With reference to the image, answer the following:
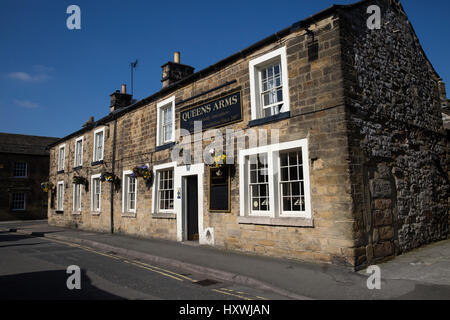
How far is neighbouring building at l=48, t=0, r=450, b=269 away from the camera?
744 cm

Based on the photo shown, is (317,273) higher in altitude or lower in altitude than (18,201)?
lower

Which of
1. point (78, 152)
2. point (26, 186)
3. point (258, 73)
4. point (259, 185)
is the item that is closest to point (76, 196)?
point (78, 152)

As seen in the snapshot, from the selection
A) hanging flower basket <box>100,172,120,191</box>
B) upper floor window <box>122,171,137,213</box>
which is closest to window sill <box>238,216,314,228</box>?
upper floor window <box>122,171,137,213</box>

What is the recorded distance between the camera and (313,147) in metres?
7.76

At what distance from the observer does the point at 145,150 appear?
13867 millimetres

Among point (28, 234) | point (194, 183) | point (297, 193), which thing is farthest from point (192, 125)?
point (28, 234)

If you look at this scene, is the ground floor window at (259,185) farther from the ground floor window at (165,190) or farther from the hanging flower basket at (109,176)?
the hanging flower basket at (109,176)

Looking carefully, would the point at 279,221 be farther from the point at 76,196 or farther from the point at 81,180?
the point at 76,196

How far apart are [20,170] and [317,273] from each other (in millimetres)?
34104

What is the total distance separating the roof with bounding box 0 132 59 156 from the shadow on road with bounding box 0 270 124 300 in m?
30.2

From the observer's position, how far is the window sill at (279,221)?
7.64m

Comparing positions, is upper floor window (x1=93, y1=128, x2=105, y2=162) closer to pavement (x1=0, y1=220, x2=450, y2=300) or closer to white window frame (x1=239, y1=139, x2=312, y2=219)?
pavement (x1=0, y1=220, x2=450, y2=300)

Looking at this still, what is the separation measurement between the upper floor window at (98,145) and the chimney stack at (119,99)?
5.91 ft

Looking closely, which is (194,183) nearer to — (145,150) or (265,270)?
(145,150)
